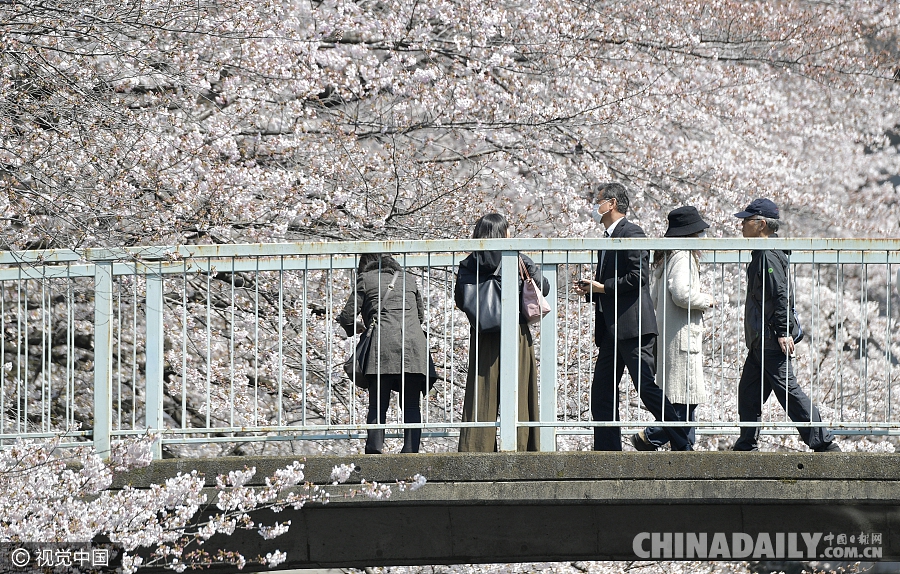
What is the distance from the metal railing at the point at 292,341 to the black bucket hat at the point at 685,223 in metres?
0.30

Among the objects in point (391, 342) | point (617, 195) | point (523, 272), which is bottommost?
point (391, 342)

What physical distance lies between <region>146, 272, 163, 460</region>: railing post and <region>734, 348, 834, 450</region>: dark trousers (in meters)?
3.34

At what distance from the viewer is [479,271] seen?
22.8ft

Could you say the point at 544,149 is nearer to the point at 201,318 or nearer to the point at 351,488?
the point at 201,318

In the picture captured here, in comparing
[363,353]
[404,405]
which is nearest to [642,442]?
[404,405]

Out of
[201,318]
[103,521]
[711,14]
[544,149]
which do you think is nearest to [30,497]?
[103,521]

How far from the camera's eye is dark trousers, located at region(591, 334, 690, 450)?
23.3ft

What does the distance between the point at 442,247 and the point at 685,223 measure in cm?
146

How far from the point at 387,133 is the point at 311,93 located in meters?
0.80

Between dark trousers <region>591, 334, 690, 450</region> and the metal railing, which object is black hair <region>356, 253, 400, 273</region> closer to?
the metal railing

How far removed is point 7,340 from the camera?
34.7 feet

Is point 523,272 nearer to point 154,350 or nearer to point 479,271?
point 479,271

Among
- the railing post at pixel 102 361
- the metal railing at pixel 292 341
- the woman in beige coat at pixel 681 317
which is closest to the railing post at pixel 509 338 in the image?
the metal railing at pixel 292 341

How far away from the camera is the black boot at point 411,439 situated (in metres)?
7.14
